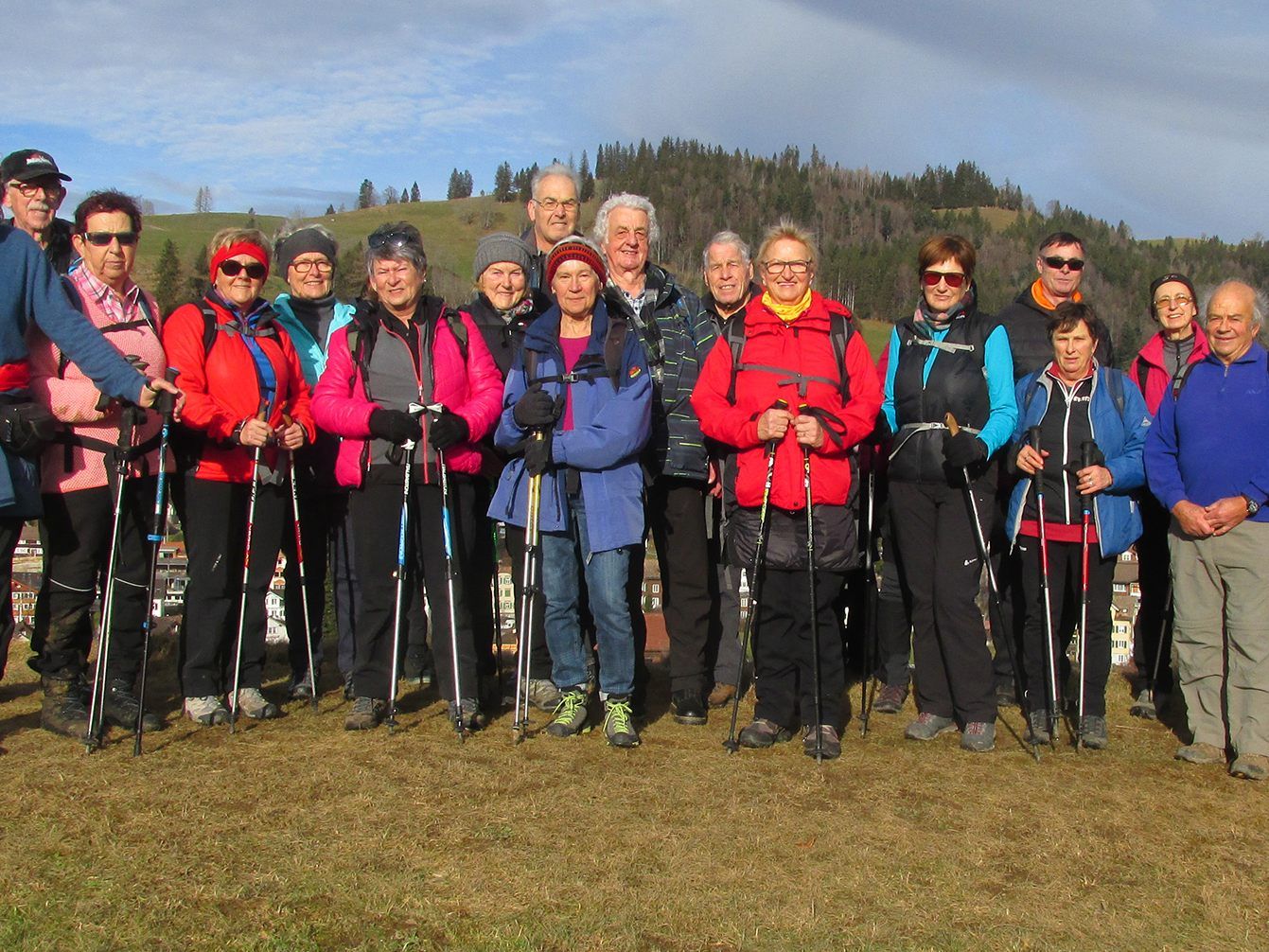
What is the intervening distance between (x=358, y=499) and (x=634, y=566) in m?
1.56

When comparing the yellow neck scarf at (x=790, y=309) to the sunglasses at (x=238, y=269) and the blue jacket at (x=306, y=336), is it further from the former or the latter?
the sunglasses at (x=238, y=269)

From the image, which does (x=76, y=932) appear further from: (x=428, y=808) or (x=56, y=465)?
(x=56, y=465)

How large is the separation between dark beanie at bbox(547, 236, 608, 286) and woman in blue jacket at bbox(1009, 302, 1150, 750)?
8.28 ft

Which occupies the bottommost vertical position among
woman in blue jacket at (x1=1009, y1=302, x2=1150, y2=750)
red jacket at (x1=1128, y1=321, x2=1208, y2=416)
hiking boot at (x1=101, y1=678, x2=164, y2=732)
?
hiking boot at (x1=101, y1=678, x2=164, y2=732)

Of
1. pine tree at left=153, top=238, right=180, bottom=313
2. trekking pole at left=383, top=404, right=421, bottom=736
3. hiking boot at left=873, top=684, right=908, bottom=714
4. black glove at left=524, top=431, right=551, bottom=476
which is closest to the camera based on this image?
black glove at left=524, top=431, right=551, bottom=476

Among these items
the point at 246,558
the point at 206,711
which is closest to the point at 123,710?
the point at 206,711

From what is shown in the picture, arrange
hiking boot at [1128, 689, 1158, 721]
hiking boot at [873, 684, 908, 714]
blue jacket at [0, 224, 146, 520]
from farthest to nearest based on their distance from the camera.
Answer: hiking boot at [1128, 689, 1158, 721], hiking boot at [873, 684, 908, 714], blue jacket at [0, 224, 146, 520]

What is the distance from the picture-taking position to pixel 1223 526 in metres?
5.79

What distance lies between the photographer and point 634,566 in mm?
6098

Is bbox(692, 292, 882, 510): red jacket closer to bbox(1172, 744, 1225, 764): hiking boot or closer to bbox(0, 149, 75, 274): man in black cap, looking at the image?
bbox(1172, 744, 1225, 764): hiking boot

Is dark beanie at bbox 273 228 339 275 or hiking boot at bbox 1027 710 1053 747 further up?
dark beanie at bbox 273 228 339 275

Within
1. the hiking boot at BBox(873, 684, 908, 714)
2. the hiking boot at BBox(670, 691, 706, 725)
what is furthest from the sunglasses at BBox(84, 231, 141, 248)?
the hiking boot at BBox(873, 684, 908, 714)

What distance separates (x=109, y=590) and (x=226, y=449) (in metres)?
0.94

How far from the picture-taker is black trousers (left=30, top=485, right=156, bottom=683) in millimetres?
5656
